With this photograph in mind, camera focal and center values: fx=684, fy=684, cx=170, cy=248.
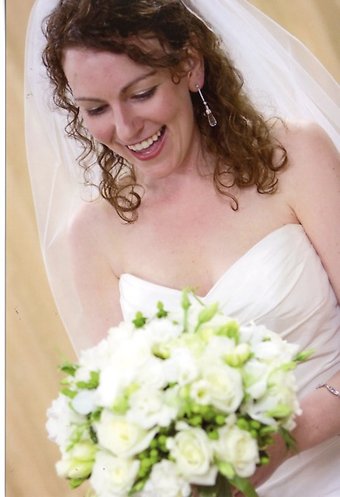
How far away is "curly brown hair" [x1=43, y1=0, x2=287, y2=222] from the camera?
1.12m

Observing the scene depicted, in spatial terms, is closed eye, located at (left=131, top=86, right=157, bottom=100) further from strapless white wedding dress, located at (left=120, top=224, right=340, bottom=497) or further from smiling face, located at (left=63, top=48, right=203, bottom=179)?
strapless white wedding dress, located at (left=120, top=224, right=340, bottom=497)

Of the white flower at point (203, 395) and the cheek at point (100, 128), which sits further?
the cheek at point (100, 128)

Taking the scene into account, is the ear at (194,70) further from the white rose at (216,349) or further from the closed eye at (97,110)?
the white rose at (216,349)

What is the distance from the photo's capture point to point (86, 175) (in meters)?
1.30

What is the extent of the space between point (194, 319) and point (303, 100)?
0.50m

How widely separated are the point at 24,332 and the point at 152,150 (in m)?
0.45

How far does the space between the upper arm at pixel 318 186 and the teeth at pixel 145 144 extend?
231 mm

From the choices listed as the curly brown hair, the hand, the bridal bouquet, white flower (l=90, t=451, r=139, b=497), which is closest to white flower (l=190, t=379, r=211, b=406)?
the bridal bouquet

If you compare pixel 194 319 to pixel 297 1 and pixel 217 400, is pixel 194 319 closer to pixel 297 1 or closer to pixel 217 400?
pixel 217 400

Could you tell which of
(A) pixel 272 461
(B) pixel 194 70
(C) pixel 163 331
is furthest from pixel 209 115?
(A) pixel 272 461

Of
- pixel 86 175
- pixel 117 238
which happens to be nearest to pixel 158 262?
pixel 117 238

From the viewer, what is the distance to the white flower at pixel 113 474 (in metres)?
0.83

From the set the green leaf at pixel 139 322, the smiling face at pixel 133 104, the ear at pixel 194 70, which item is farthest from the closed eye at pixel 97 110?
the green leaf at pixel 139 322

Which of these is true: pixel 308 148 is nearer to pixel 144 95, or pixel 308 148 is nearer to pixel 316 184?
pixel 316 184
